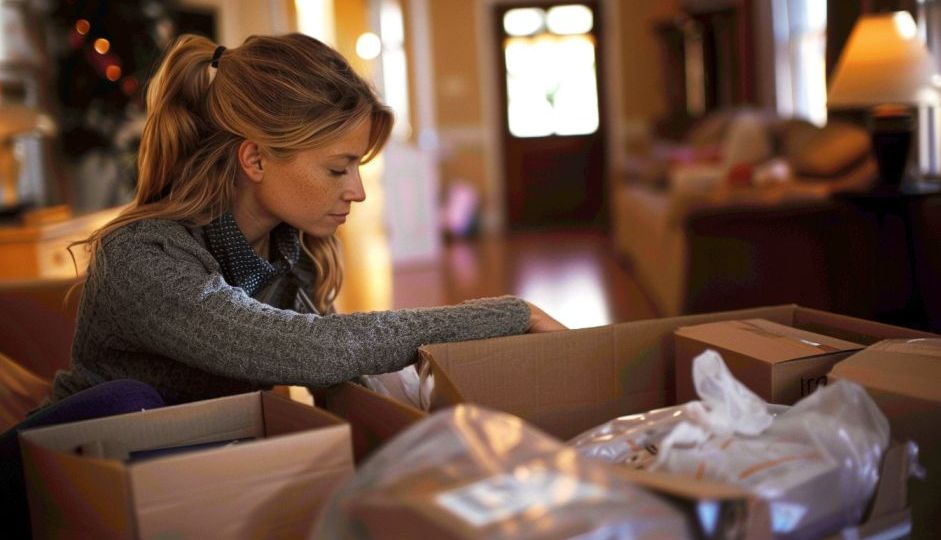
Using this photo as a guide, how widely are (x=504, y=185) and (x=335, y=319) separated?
964cm

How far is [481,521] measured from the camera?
0.70m

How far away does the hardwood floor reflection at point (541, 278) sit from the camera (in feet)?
19.7

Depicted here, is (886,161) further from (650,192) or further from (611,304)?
(650,192)

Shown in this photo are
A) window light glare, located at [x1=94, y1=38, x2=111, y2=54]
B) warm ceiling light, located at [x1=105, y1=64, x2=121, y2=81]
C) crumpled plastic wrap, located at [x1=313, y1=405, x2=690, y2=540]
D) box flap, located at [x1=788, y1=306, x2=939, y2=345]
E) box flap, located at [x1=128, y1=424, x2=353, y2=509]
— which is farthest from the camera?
warm ceiling light, located at [x1=105, y1=64, x2=121, y2=81]

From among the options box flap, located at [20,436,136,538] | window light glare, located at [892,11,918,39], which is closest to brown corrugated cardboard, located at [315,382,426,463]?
box flap, located at [20,436,136,538]

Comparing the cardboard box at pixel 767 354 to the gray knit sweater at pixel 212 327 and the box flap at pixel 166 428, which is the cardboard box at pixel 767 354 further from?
the box flap at pixel 166 428

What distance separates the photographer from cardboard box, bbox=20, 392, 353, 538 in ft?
2.82

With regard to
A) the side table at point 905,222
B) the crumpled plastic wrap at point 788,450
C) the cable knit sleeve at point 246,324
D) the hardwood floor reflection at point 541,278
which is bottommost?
the hardwood floor reflection at point 541,278

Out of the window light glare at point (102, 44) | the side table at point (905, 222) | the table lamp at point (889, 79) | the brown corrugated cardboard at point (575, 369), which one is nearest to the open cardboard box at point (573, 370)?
the brown corrugated cardboard at point (575, 369)

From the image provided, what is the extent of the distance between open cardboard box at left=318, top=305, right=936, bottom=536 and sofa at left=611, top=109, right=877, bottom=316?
6.05 ft

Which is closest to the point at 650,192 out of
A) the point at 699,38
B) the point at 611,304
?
the point at 611,304

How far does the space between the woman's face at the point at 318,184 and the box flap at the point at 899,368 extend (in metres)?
0.75

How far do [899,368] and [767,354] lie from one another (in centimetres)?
15

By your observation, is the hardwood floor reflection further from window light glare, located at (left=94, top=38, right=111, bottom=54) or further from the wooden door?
window light glare, located at (left=94, top=38, right=111, bottom=54)
